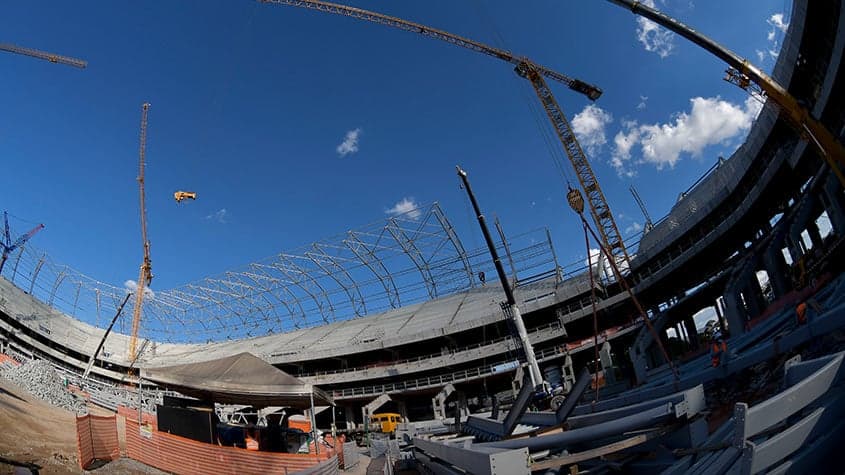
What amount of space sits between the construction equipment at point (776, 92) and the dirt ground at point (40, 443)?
882 inches

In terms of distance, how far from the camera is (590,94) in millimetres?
38500

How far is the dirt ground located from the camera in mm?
9500

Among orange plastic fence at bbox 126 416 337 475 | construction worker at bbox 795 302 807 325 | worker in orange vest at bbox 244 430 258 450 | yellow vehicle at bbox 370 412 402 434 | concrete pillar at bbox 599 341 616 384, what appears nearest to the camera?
construction worker at bbox 795 302 807 325

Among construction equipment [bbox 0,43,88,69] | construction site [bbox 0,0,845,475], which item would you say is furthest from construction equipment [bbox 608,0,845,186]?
construction equipment [bbox 0,43,88,69]

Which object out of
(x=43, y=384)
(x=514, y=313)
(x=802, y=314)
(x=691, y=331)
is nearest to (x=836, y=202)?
(x=802, y=314)

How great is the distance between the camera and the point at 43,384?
23734 millimetres

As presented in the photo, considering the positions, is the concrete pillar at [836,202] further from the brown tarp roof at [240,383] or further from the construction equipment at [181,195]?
the construction equipment at [181,195]

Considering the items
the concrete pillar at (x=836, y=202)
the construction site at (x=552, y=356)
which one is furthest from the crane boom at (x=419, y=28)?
the concrete pillar at (x=836, y=202)

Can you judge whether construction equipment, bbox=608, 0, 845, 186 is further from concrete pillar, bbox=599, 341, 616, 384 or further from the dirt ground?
the dirt ground

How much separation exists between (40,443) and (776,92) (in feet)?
86.3

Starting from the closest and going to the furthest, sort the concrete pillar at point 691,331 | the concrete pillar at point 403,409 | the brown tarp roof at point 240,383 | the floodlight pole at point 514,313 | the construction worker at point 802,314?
the construction worker at point 802,314 < the brown tarp roof at point 240,383 < the floodlight pole at point 514,313 < the concrete pillar at point 691,331 < the concrete pillar at point 403,409

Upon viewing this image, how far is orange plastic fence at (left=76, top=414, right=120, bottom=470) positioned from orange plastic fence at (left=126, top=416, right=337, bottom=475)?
0.69 metres

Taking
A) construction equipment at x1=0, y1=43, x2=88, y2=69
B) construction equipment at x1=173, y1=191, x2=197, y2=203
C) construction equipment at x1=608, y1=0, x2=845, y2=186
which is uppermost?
construction equipment at x1=0, y1=43, x2=88, y2=69

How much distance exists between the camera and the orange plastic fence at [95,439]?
→ 11.5 metres
